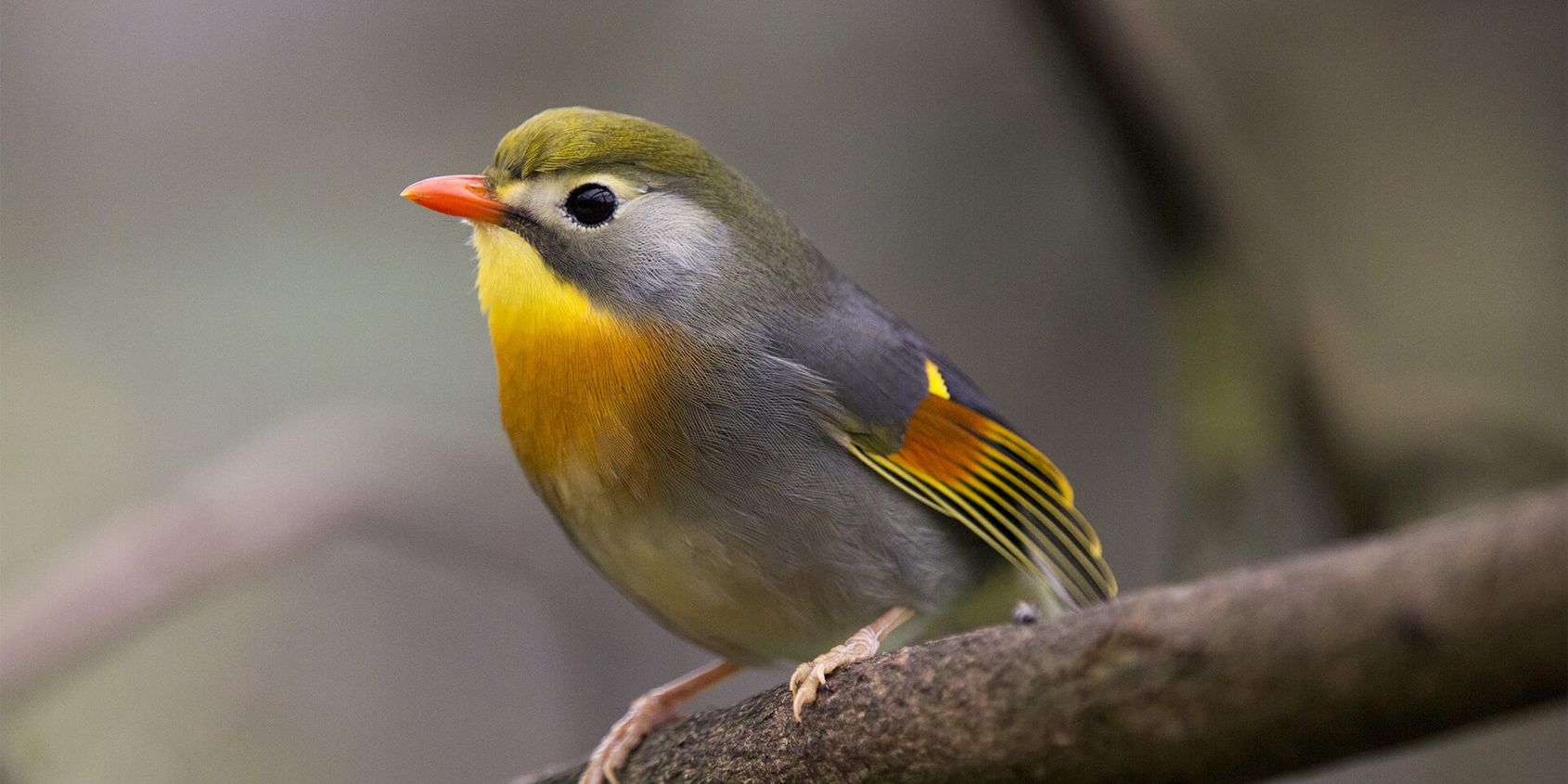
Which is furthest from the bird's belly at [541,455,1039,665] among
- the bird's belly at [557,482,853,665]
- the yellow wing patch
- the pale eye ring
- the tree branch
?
the tree branch

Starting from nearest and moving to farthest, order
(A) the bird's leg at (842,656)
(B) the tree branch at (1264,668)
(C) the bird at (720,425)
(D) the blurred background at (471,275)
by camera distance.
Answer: (B) the tree branch at (1264,668) → (A) the bird's leg at (842,656) → (C) the bird at (720,425) → (D) the blurred background at (471,275)

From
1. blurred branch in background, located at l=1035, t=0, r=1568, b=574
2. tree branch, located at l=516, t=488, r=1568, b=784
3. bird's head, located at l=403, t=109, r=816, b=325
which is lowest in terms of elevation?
blurred branch in background, located at l=1035, t=0, r=1568, b=574

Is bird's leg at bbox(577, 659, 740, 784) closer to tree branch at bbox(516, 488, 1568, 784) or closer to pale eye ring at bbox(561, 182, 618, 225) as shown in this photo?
tree branch at bbox(516, 488, 1568, 784)

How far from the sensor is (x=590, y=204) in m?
3.14

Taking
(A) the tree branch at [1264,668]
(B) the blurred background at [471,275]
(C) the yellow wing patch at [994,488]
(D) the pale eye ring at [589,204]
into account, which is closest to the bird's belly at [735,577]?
(C) the yellow wing patch at [994,488]

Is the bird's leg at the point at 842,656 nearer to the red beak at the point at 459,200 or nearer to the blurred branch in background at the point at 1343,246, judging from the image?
the red beak at the point at 459,200

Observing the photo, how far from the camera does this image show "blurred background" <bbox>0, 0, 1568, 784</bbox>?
574 centimetres

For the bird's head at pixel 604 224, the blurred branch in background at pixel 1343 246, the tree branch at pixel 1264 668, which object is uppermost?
the bird's head at pixel 604 224

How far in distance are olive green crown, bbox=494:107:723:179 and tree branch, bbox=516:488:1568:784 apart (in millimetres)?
1552

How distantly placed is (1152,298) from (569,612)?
2.88 meters

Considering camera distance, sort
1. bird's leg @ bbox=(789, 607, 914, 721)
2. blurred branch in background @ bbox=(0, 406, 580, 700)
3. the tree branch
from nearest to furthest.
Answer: the tree branch < bird's leg @ bbox=(789, 607, 914, 721) < blurred branch in background @ bbox=(0, 406, 580, 700)

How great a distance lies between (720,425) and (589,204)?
2.12 ft

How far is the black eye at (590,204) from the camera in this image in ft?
10.3

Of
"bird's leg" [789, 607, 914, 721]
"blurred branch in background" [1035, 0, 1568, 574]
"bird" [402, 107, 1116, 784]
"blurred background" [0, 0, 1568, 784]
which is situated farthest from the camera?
"blurred background" [0, 0, 1568, 784]
